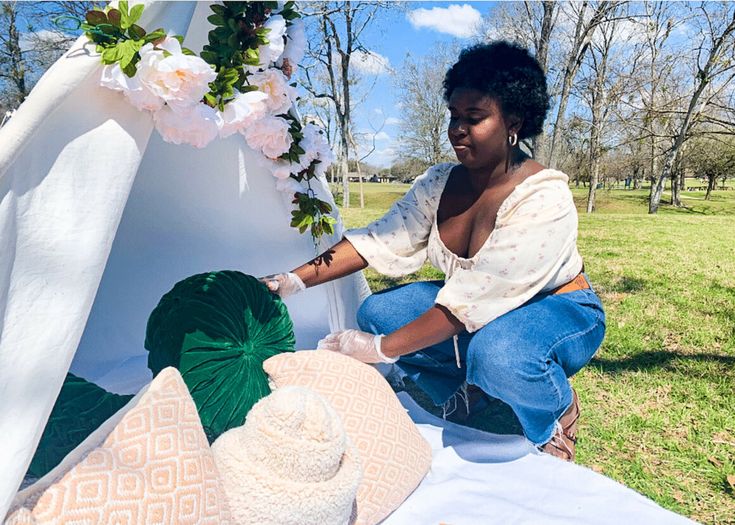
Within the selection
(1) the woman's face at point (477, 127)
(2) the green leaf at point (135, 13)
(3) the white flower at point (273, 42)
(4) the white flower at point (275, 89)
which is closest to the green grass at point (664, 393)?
(1) the woman's face at point (477, 127)

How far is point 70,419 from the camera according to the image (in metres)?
1.32

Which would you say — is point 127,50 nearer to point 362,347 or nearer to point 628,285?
point 362,347

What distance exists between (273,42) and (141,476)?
109 centimetres

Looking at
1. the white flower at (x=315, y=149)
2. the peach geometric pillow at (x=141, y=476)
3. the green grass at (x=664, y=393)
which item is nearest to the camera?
the peach geometric pillow at (x=141, y=476)

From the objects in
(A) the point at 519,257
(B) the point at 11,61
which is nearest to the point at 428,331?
(A) the point at 519,257

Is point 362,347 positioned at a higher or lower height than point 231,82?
lower

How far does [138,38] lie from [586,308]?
1525mm

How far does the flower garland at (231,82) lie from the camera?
3.48 feet

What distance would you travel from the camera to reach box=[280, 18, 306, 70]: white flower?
157cm

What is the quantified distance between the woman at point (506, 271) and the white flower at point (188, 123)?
676 mm

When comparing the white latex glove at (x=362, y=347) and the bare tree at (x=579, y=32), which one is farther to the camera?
the bare tree at (x=579, y=32)

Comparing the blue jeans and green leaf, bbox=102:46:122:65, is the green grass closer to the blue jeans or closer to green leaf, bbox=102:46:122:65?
the blue jeans

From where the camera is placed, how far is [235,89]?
138 centimetres

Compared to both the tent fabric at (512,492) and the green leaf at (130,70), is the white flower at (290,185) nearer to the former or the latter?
the green leaf at (130,70)
